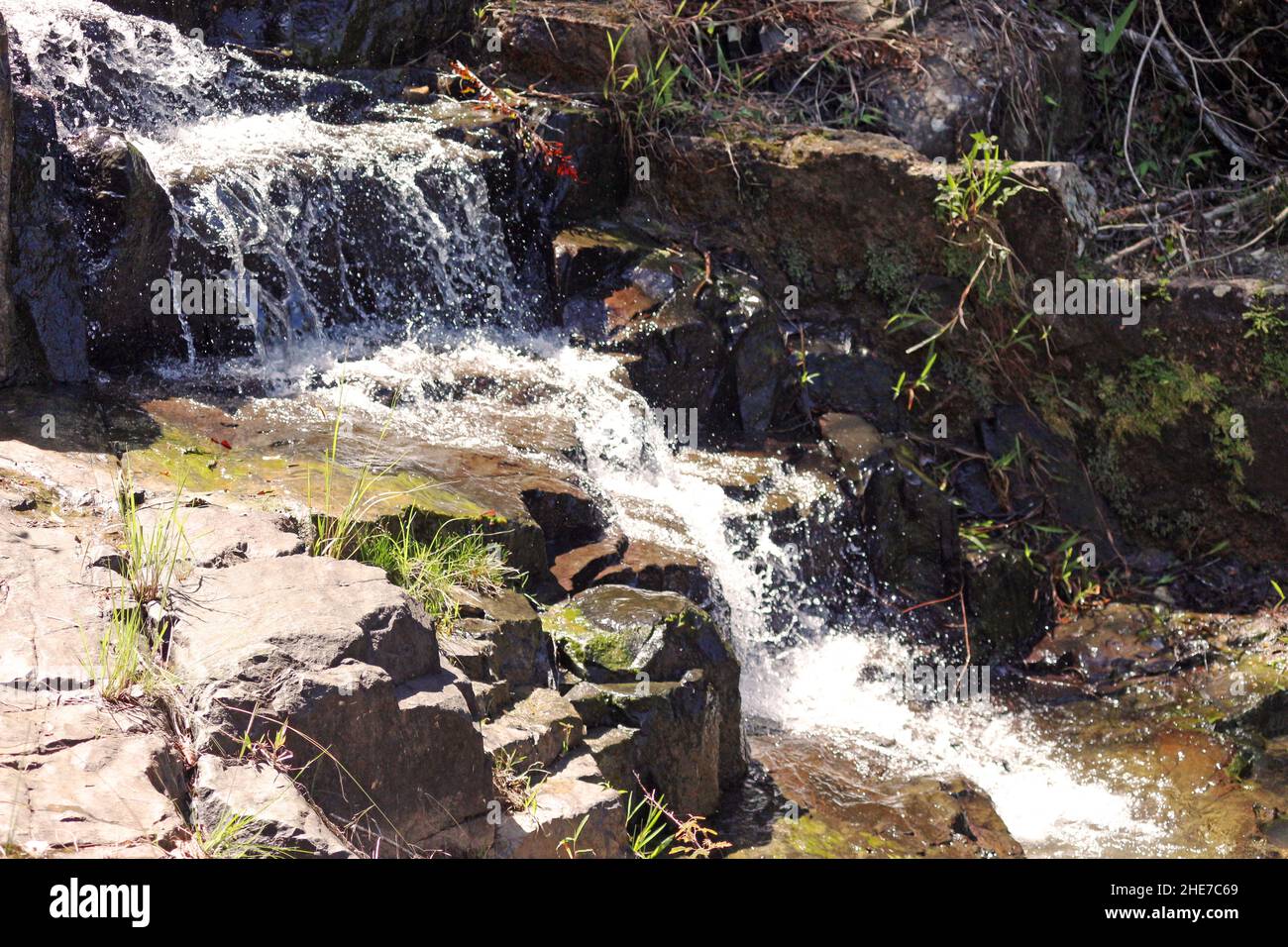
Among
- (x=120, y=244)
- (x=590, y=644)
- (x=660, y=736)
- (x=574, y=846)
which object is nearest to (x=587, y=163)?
(x=120, y=244)

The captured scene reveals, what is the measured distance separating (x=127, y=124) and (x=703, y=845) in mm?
4613

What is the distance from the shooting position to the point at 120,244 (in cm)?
492

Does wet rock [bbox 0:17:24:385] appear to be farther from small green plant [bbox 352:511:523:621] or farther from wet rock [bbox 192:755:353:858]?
wet rock [bbox 192:755:353:858]

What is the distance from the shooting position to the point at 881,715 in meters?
5.28

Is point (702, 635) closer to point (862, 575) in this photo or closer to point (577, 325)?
point (862, 575)

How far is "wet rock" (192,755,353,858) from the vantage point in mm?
2320

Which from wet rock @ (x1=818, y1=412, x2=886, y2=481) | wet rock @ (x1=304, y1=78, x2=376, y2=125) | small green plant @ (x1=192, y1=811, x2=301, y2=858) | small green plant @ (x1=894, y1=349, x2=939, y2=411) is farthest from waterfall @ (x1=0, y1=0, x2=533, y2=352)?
small green plant @ (x1=192, y1=811, x2=301, y2=858)

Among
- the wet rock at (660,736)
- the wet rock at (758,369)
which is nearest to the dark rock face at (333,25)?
the wet rock at (758,369)

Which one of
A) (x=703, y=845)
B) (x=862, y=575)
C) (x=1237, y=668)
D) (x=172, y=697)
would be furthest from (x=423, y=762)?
(x=1237, y=668)

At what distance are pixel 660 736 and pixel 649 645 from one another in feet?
1.03

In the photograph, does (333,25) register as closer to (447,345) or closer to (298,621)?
(447,345)

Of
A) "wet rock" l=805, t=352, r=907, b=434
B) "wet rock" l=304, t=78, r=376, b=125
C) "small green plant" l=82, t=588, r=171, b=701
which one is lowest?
"small green plant" l=82, t=588, r=171, b=701

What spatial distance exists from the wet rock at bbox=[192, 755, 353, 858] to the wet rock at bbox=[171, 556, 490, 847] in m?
0.07

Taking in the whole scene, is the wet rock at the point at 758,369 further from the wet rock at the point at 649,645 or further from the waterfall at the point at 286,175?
the wet rock at the point at 649,645
